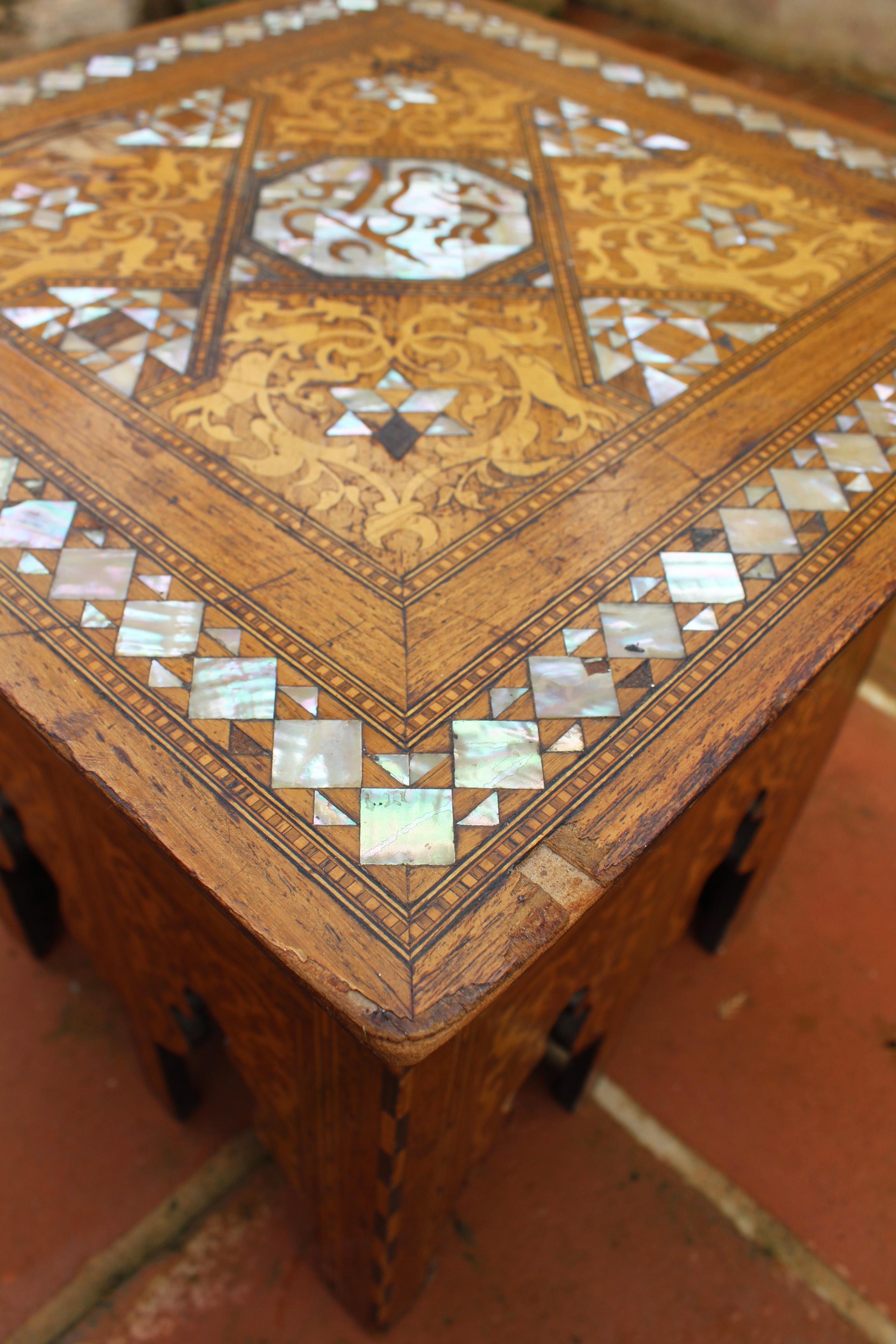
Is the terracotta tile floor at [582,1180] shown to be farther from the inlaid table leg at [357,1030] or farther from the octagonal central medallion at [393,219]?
the octagonal central medallion at [393,219]

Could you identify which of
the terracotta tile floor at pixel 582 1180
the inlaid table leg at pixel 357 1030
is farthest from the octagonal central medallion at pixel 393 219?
the terracotta tile floor at pixel 582 1180

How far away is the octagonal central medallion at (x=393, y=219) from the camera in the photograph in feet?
3.84

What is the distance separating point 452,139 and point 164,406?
749 mm

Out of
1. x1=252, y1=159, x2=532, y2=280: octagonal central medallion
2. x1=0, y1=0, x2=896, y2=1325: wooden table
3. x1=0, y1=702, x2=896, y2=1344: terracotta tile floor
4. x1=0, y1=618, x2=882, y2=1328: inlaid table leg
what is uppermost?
x1=252, y1=159, x2=532, y2=280: octagonal central medallion

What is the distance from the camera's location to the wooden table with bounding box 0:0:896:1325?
66 cm

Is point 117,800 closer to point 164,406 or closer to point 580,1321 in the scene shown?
point 164,406

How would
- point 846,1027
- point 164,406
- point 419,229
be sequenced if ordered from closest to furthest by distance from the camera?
point 164,406 → point 419,229 → point 846,1027

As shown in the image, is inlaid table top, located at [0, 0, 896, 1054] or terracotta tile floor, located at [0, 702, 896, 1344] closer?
inlaid table top, located at [0, 0, 896, 1054]

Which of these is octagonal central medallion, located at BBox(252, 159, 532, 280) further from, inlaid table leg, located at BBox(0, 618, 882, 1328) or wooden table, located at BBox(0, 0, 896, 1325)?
inlaid table leg, located at BBox(0, 618, 882, 1328)

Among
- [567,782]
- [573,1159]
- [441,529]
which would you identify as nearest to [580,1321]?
[573,1159]

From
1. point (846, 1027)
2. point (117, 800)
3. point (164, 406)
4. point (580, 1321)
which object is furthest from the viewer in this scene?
point (846, 1027)

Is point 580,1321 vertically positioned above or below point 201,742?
below

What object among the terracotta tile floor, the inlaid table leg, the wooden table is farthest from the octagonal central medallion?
the terracotta tile floor

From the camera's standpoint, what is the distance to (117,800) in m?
0.65
